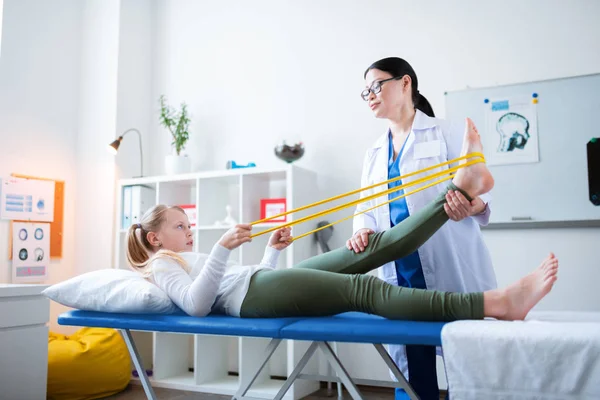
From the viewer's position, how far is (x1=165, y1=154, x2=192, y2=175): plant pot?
3.29 meters

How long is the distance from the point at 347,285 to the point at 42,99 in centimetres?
283

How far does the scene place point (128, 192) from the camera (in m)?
3.28

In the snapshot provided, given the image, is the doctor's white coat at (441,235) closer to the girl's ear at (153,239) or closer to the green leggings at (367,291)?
the green leggings at (367,291)

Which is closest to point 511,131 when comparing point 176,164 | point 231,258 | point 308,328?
point 231,258

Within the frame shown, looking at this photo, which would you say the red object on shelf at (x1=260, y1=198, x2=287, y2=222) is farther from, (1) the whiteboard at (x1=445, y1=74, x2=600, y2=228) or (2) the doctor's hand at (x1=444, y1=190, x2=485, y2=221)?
(2) the doctor's hand at (x1=444, y1=190, x2=485, y2=221)

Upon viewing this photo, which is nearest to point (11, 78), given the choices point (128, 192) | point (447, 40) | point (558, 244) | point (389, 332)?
point (128, 192)

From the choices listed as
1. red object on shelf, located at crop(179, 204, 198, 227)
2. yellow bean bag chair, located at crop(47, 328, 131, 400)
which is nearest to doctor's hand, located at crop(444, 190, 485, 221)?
red object on shelf, located at crop(179, 204, 198, 227)

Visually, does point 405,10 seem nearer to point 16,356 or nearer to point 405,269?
point 405,269

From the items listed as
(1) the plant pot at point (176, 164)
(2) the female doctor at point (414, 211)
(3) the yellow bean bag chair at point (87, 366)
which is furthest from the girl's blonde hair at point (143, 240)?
(1) the plant pot at point (176, 164)

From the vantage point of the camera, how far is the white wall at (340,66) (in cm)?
258

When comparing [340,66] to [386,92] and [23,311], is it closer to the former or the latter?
[386,92]

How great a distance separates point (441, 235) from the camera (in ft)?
5.76

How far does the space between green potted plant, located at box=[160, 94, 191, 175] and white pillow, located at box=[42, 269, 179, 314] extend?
162 centimetres

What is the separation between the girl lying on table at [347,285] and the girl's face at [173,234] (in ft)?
0.31
